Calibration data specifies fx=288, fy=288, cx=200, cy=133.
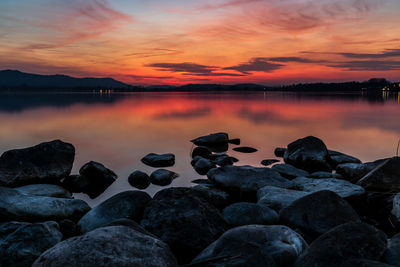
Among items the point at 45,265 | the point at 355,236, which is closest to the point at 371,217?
the point at 355,236

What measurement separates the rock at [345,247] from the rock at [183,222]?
65.2 inches

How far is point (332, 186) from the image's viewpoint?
24.5 feet

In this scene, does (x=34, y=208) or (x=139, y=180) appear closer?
(x=34, y=208)

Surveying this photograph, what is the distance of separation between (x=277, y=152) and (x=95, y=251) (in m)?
12.7

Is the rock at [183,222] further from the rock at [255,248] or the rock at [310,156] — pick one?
the rock at [310,156]

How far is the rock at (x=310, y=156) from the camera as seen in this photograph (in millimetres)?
11016

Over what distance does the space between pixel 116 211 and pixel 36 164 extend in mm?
5008

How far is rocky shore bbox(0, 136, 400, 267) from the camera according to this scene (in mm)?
3391

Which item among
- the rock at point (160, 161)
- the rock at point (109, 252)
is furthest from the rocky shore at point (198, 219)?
the rock at point (160, 161)

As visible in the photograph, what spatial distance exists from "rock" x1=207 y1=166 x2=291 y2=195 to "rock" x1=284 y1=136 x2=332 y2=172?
3.13m

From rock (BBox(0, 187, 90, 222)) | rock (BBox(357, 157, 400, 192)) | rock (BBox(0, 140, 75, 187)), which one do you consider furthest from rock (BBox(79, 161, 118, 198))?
rock (BBox(357, 157, 400, 192))

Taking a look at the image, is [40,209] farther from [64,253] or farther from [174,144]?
[174,144]

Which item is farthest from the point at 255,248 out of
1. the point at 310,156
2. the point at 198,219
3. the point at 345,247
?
the point at 310,156

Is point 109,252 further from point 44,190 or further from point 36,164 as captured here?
point 36,164
